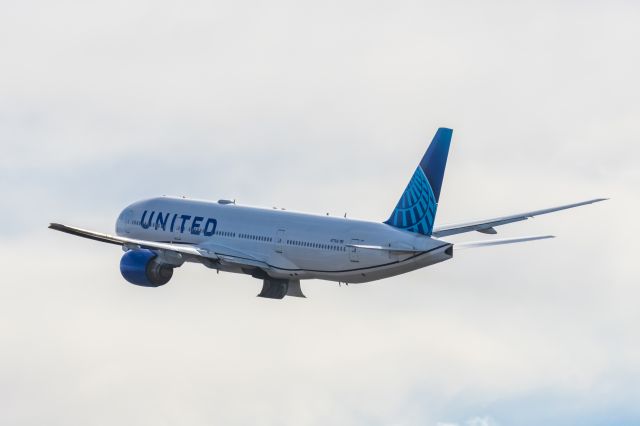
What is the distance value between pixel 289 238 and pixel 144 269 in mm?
8801

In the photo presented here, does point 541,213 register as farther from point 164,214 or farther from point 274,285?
point 164,214

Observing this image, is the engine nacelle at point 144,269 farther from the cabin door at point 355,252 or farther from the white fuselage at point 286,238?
the cabin door at point 355,252

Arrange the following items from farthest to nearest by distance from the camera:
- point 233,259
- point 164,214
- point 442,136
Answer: point 164,214 → point 233,259 → point 442,136

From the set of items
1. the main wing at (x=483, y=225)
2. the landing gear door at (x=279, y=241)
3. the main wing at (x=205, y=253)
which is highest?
the main wing at (x=483, y=225)

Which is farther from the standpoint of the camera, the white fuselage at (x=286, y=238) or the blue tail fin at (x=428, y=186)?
the white fuselage at (x=286, y=238)

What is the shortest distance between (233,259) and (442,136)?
14.9m

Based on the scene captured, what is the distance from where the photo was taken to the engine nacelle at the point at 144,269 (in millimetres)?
98500

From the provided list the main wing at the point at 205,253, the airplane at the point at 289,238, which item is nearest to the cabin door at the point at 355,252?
the airplane at the point at 289,238

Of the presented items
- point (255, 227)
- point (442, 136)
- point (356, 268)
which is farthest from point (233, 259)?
point (442, 136)

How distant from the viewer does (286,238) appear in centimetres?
9656

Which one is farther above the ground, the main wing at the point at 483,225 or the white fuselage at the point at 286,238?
the main wing at the point at 483,225

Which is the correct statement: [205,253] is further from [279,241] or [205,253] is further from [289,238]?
[289,238]

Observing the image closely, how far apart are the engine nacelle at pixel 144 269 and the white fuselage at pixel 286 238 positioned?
304 cm

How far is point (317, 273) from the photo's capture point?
95.3 m
